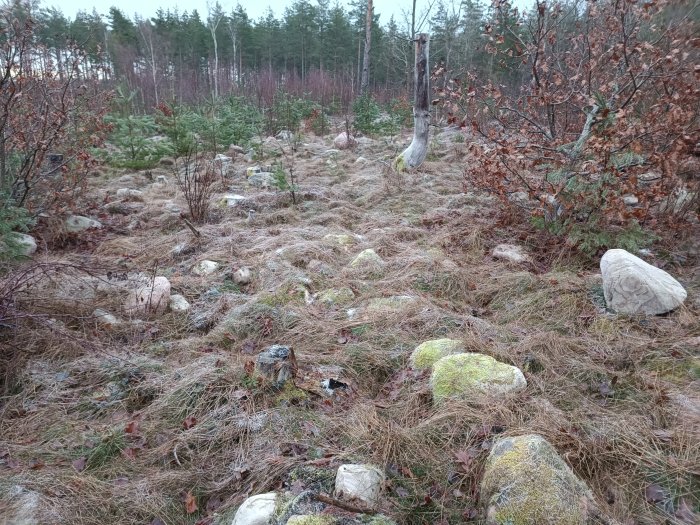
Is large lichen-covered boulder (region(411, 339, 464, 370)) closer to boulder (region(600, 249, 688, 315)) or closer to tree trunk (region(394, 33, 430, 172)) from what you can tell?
boulder (region(600, 249, 688, 315))

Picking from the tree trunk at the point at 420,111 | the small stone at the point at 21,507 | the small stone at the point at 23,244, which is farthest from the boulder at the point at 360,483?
the tree trunk at the point at 420,111

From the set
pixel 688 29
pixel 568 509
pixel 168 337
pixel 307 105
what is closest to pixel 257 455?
pixel 568 509

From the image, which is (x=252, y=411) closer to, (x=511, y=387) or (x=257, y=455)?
(x=257, y=455)

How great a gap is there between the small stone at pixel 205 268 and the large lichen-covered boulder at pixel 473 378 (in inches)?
105

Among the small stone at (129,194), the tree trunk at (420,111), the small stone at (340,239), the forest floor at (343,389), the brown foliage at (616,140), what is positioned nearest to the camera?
the forest floor at (343,389)

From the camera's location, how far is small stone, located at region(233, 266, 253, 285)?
4.21 metres

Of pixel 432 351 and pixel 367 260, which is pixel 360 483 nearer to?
pixel 432 351

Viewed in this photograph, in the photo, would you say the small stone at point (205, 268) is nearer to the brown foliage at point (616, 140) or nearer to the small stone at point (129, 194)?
the brown foliage at point (616, 140)

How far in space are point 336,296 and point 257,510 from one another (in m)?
2.18

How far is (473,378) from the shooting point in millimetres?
2443

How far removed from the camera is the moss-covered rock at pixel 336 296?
3.76 m

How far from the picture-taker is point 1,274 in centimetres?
371

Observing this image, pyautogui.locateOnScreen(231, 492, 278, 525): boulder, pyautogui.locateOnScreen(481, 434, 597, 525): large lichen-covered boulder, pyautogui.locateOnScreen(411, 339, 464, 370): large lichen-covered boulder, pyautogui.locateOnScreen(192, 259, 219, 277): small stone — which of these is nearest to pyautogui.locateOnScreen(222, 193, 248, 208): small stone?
pyautogui.locateOnScreen(192, 259, 219, 277): small stone

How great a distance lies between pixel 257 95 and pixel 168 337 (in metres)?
12.7
